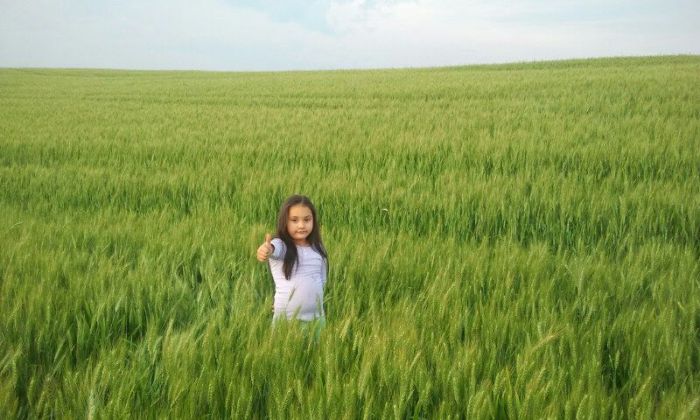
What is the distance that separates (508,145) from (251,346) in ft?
15.1

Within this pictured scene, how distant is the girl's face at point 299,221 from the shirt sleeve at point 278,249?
0.06 meters

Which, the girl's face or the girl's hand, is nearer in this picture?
the girl's hand

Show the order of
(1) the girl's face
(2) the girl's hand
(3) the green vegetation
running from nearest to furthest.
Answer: (3) the green vegetation, (2) the girl's hand, (1) the girl's face

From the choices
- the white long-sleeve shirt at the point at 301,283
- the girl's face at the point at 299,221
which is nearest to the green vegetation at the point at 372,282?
the white long-sleeve shirt at the point at 301,283

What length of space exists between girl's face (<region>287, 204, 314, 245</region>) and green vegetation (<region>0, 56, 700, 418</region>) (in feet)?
0.92

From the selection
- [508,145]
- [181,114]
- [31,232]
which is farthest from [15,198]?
[181,114]

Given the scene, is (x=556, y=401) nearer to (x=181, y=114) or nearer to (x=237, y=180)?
(x=237, y=180)

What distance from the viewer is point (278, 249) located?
180 cm

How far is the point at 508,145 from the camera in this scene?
5.54 metres

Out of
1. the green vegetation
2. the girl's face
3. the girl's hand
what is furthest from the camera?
the girl's face

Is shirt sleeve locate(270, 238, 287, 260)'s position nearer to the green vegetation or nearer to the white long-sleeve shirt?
the white long-sleeve shirt

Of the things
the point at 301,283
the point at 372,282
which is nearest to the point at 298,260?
the point at 301,283

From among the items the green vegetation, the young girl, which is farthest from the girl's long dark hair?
the green vegetation

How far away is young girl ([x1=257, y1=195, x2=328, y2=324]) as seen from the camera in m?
1.81
